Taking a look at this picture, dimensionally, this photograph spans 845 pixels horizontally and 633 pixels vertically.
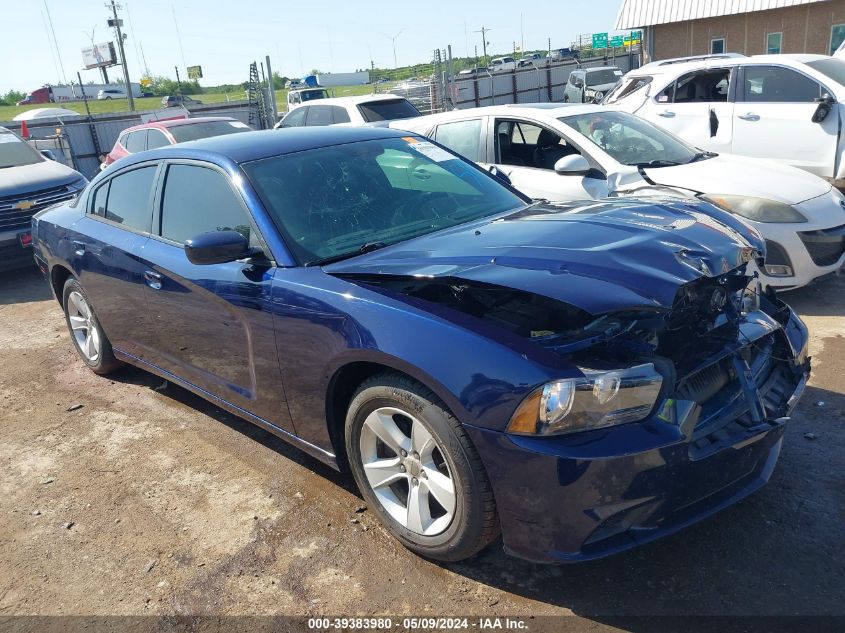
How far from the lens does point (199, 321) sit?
3.61m

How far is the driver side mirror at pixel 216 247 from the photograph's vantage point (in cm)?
312

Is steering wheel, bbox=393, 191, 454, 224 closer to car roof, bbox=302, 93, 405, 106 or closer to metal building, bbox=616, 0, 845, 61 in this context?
car roof, bbox=302, 93, 405, 106

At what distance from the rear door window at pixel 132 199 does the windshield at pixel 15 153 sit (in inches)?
243

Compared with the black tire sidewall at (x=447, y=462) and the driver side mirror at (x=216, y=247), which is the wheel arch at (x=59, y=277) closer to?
the driver side mirror at (x=216, y=247)

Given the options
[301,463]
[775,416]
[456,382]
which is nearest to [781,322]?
[775,416]

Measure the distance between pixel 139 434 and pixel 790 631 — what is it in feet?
11.7

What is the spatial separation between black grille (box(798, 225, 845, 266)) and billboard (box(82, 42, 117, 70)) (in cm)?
5700

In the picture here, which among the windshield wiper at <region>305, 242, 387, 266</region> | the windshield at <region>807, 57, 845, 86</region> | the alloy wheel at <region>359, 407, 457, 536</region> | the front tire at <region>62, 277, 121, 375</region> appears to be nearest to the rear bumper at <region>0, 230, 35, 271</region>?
the front tire at <region>62, 277, 121, 375</region>

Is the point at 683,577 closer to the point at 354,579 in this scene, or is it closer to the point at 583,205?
the point at 354,579

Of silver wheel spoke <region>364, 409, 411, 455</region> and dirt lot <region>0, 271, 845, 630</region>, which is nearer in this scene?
dirt lot <region>0, 271, 845, 630</region>

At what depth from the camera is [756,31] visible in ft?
88.8

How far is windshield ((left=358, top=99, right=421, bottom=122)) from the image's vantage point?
473 inches

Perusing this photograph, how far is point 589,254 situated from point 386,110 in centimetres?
1032

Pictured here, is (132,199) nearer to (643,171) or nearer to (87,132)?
(643,171)
